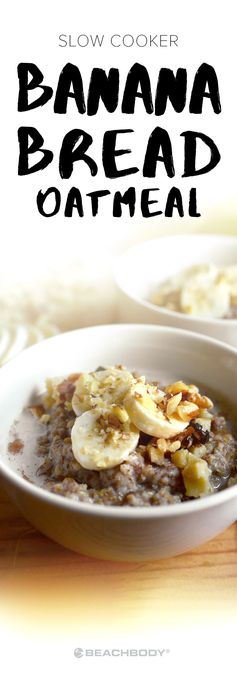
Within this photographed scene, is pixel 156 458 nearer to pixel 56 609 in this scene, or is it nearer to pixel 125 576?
pixel 125 576

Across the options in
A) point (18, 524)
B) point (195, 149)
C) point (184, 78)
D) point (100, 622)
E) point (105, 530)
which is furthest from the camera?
point (195, 149)

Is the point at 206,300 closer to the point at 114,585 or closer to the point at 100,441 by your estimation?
the point at 100,441

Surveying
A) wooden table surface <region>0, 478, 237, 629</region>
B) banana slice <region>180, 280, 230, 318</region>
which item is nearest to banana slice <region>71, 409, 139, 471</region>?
wooden table surface <region>0, 478, 237, 629</region>

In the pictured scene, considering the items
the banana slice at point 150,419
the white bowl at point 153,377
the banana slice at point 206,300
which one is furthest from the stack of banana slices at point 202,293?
the banana slice at point 150,419

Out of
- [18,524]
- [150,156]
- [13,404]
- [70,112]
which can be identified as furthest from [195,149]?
[18,524]

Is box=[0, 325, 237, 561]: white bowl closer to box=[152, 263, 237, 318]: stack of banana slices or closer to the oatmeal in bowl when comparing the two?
the oatmeal in bowl

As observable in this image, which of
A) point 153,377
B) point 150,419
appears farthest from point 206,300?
point 150,419
